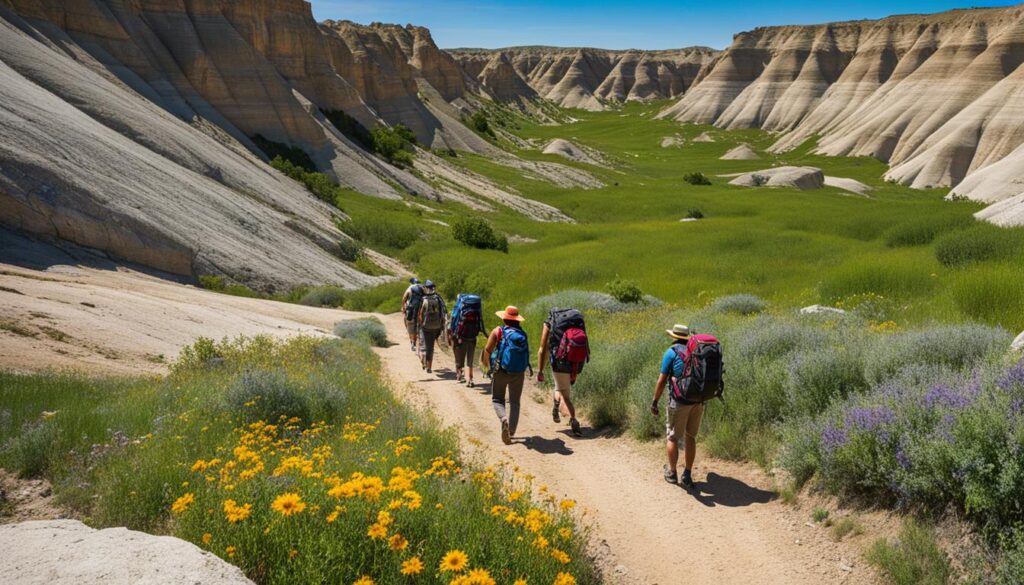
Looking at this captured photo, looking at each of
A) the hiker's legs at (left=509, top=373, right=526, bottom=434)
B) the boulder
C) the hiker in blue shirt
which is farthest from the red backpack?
the boulder

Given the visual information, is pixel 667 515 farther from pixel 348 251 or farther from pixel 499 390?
pixel 348 251

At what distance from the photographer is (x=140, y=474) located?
5.64 metres

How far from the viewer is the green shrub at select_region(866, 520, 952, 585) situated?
5312mm

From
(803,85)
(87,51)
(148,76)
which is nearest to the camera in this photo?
(87,51)

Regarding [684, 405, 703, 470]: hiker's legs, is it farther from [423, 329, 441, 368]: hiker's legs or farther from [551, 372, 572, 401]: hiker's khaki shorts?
[423, 329, 441, 368]: hiker's legs

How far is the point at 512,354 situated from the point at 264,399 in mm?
3794

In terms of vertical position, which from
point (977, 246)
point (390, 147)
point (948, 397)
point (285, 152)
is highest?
point (390, 147)

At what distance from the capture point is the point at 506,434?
9891 millimetres

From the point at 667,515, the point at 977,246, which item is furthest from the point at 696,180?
the point at 667,515

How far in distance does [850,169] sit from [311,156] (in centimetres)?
7693

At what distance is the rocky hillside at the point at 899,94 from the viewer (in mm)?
75250

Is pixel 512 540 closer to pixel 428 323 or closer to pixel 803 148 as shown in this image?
pixel 428 323

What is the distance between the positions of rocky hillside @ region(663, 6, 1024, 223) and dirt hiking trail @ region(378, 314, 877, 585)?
2297cm

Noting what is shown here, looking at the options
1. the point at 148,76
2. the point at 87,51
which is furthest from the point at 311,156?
the point at 87,51
